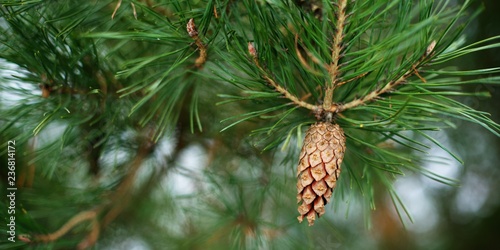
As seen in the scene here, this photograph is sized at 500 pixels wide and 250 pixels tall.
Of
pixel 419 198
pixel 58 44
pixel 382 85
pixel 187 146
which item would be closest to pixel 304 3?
pixel 382 85

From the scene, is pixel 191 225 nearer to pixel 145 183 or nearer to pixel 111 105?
pixel 145 183

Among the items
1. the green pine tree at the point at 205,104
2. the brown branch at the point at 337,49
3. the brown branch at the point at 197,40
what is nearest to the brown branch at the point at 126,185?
the green pine tree at the point at 205,104

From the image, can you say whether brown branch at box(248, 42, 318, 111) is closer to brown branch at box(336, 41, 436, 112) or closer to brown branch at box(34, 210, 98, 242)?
brown branch at box(336, 41, 436, 112)

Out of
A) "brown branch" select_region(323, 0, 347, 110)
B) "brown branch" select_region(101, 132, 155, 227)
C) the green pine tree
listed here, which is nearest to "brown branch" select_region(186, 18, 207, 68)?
the green pine tree

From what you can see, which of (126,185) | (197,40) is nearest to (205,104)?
(126,185)

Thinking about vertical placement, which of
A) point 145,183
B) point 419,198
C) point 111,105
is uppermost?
point 111,105

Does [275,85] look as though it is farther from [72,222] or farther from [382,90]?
[72,222]

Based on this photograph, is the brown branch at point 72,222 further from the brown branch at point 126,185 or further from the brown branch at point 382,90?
the brown branch at point 382,90
